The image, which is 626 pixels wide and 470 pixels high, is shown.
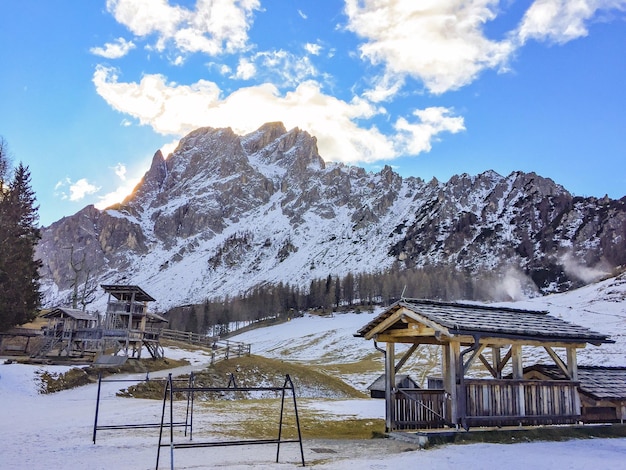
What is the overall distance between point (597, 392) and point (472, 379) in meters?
5.95

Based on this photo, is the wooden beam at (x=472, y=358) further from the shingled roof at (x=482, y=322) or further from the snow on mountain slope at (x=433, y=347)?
the snow on mountain slope at (x=433, y=347)

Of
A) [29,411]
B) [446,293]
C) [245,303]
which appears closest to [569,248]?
[446,293]

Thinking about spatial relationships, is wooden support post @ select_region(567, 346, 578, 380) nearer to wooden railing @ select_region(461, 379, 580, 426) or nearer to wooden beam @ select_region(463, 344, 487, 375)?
wooden railing @ select_region(461, 379, 580, 426)

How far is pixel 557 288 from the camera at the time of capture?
152 m

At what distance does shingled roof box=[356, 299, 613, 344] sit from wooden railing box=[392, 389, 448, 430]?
2302 millimetres

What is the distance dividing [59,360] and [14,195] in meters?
16.6

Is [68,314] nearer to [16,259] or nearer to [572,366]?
[16,259]

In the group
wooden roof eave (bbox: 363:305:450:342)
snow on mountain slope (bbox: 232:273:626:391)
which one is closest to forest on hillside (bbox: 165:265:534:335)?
snow on mountain slope (bbox: 232:273:626:391)

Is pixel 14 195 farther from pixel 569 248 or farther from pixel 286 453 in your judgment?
pixel 569 248

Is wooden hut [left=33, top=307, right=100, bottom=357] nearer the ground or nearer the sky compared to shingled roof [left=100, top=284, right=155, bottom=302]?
nearer the ground

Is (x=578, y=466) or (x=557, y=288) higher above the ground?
(x=557, y=288)

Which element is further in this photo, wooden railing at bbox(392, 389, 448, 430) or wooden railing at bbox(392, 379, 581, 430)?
wooden railing at bbox(392, 389, 448, 430)

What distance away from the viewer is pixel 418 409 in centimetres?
1534

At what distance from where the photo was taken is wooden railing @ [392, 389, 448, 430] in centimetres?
1513
